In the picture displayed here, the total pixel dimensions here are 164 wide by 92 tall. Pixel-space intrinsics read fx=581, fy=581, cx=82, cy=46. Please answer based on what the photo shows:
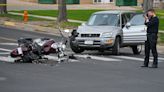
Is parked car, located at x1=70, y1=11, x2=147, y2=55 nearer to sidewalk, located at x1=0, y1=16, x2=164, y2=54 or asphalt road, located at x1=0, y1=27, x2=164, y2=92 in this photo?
asphalt road, located at x1=0, y1=27, x2=164, y2=92

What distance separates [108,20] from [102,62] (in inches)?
153

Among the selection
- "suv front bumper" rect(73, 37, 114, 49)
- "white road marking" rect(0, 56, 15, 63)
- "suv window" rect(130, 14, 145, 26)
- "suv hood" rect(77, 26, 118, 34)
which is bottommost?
"white road marking" rect(0, 56, 15, 63)

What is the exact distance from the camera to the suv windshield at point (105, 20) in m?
22.0

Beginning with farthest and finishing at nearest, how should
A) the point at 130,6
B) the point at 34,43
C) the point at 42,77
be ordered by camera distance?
the point at 130,6 < the point at 34,43 < the point at 42,77

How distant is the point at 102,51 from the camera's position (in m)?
22.0

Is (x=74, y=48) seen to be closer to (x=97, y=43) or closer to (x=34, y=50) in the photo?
(x=97, y=43)

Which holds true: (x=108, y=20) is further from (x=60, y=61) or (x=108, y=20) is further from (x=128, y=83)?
(x=128, y=83)

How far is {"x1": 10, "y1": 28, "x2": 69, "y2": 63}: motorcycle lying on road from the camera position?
17809 millimetres

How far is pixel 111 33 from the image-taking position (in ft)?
68.9

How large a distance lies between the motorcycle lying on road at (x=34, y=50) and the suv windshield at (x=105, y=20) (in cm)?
396

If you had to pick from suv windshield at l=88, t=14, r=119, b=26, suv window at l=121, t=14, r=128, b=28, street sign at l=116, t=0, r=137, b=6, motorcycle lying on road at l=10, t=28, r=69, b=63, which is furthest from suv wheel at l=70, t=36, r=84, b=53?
street sign at l=116, t=0, r=137, b=6

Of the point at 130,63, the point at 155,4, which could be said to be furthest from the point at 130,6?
the point at 130,63

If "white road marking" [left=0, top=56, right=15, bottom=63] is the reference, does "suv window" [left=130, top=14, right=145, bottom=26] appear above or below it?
above

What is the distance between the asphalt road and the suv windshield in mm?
2081
